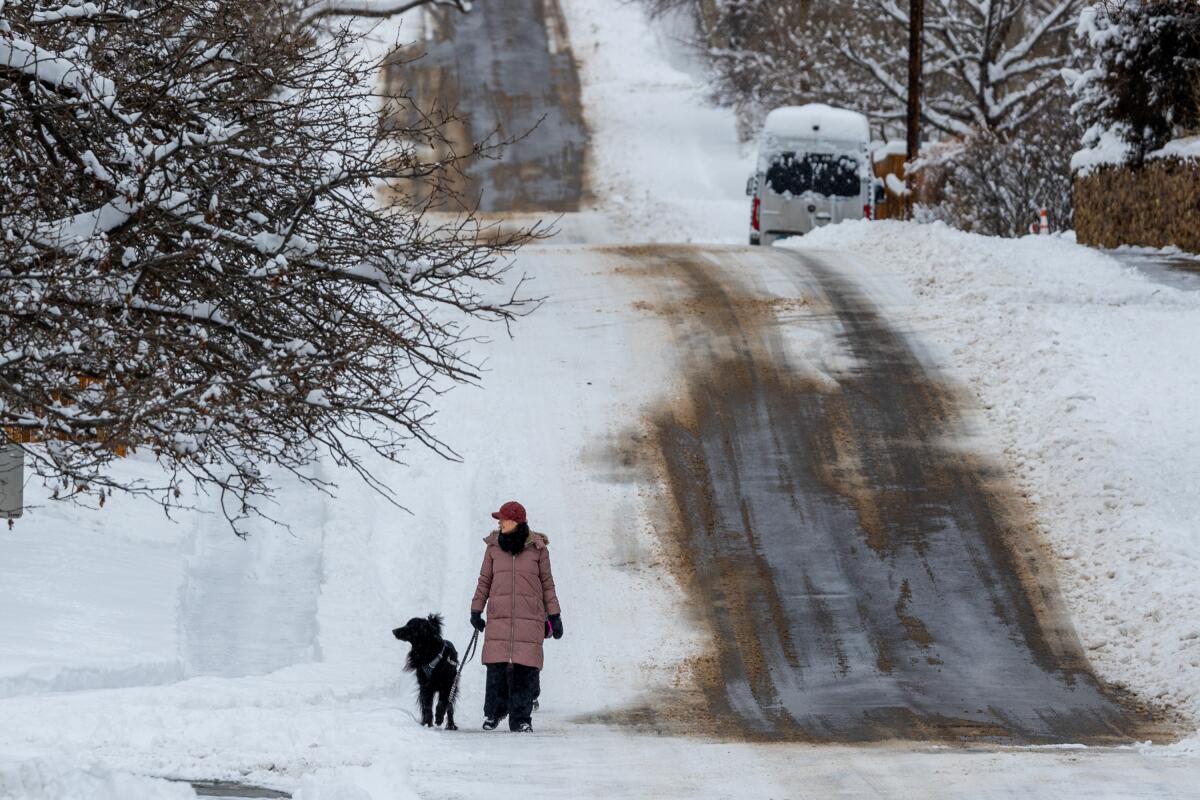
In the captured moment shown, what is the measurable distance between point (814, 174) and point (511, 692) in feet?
73.3

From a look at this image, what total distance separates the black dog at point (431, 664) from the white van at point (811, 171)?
A: 861 inches

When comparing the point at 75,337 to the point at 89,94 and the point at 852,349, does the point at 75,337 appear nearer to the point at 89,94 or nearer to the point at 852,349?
the point at 89,94

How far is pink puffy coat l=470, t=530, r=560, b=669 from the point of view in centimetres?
1134

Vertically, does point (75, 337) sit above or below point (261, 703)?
above

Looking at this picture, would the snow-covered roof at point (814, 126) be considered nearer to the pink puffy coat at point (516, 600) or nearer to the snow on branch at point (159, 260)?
the pink puffy coat at point (516, 600)

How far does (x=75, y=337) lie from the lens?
A: 8.18m

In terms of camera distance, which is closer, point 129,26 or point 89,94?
point 89,94

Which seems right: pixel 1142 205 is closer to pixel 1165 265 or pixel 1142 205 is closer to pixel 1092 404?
pixel 1165 265

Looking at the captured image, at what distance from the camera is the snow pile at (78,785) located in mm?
7945

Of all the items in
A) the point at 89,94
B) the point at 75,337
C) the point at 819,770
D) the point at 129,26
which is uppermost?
the point at 129,26

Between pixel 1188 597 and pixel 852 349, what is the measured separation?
23.7 feet

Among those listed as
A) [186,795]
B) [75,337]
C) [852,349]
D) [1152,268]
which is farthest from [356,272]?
[1152,268]

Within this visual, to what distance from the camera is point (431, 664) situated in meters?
11.1

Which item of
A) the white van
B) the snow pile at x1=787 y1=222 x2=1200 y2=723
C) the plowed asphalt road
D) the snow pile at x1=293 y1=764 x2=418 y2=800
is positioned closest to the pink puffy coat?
the plowed asphalt road
